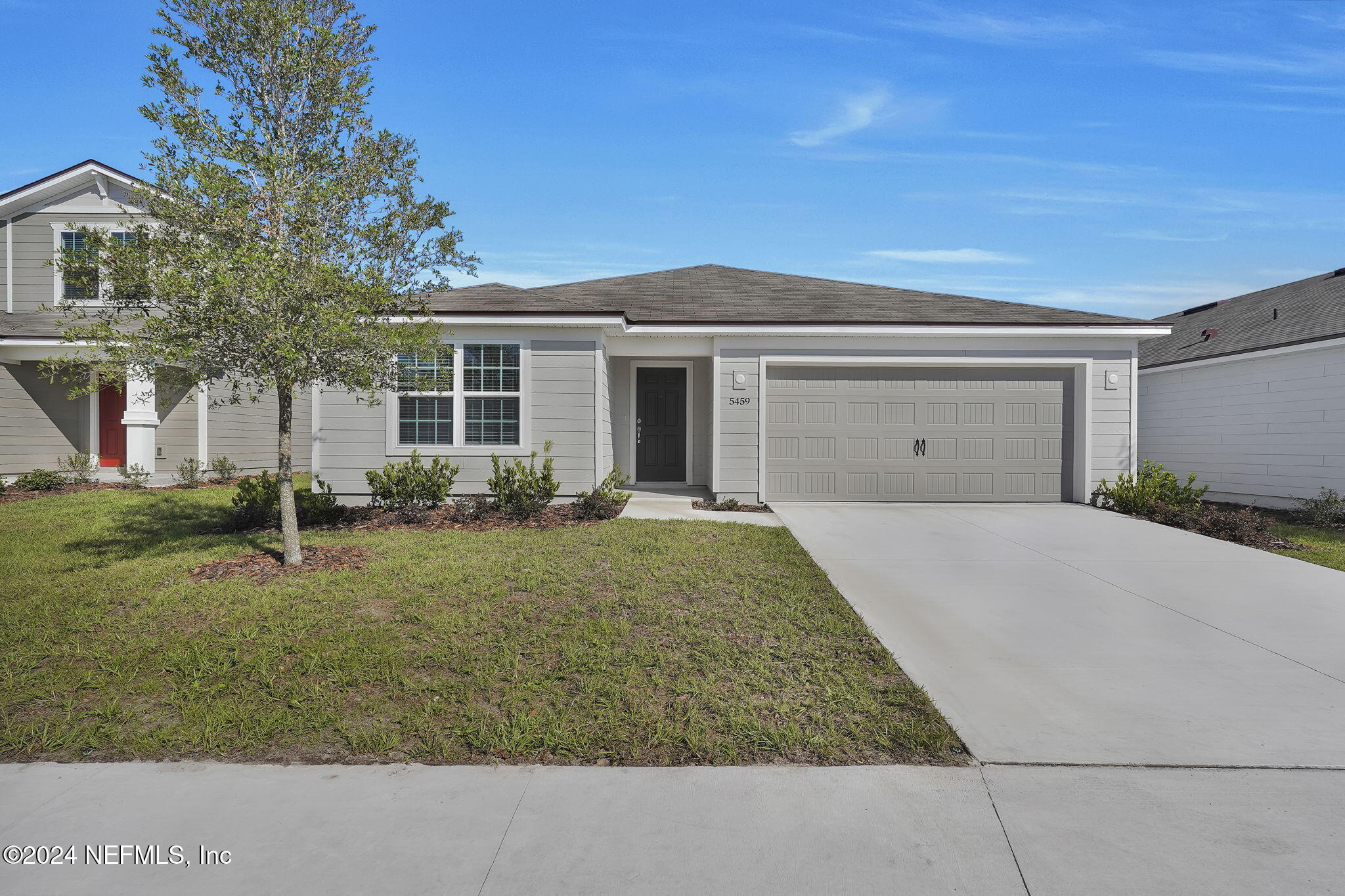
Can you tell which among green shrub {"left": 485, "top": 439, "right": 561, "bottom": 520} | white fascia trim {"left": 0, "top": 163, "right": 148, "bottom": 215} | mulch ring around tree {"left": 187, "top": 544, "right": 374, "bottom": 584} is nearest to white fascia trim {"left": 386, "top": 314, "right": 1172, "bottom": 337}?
green shrub {"left": 485, "top": 439, "right": 561, "bottom": 520}

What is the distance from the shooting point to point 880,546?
7.92 metres

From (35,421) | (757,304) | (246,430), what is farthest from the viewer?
(246,430)

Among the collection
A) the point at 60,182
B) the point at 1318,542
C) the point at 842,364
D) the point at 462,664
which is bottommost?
the point at 462,664

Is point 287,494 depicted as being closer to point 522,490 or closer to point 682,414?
point 522,490

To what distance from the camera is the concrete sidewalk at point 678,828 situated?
2.31 meters

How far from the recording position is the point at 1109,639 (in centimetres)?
488

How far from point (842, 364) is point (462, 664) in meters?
8.86

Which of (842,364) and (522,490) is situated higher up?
(842,364)

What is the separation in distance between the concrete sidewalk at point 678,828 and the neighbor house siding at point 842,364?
8.46 metres

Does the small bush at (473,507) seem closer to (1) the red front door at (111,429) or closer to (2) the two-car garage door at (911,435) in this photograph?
(2) the two-car garage door at (911,435)

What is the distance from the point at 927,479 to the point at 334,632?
9.53 m

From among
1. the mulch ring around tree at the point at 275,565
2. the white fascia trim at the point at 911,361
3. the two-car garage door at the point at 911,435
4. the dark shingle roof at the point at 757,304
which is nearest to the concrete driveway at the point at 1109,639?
the two-car garage door at the point at 911,435

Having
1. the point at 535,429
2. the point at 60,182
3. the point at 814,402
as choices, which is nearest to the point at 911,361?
the point at 814,402

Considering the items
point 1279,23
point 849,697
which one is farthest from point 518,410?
point 1279,23
